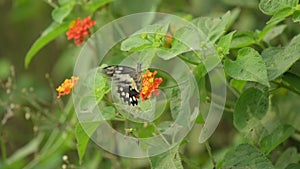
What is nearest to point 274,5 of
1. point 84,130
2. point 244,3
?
point 84,130

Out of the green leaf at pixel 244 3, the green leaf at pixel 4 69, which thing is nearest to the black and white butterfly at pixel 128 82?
the green leaf at pixel 244 3

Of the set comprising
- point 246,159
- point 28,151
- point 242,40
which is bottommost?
point 28,151

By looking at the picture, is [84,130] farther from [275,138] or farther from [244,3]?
[244,3]

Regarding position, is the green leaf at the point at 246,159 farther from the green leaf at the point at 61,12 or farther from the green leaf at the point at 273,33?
the green leaf at the point at 61,12

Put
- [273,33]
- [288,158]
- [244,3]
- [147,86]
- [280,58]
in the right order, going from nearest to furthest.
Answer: [147,86] → [280,58] → [288,158] → [273,33] → [244,3]

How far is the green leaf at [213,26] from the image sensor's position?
1075 mm

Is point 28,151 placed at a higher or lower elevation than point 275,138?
lower

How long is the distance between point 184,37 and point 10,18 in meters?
1.59

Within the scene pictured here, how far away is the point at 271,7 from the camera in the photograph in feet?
3.27

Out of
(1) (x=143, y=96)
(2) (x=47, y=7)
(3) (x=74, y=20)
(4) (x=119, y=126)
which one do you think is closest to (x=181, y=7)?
(4) (x=119, y=126)

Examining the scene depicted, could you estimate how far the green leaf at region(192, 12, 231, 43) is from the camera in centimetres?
108

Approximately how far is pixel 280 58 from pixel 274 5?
0.10 metres

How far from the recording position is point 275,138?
3.61 ft

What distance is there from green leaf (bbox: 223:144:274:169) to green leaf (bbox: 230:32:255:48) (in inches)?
8.0
